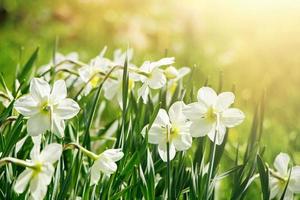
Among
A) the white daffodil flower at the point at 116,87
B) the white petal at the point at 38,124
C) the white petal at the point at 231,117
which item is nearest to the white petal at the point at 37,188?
the white petal at the point at 38,124

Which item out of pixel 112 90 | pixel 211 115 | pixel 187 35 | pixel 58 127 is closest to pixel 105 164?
pixel 58 127

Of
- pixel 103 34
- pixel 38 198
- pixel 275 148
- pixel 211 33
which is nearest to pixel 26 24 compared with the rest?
pixel 103 34

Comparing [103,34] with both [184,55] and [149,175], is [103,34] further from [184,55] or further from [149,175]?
[149,175]

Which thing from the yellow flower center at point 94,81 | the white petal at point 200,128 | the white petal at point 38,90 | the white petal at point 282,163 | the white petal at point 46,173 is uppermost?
the white petal at point 38,90

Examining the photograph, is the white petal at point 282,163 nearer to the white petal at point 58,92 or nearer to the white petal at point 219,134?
the white petal at point 219,134

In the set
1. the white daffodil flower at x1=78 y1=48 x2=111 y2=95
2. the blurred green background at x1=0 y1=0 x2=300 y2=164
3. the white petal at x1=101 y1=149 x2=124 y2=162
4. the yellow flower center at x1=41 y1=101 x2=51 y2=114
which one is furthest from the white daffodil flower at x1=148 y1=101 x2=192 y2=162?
the blurred green background at x1=0 y1=0 x2=300 y2=164

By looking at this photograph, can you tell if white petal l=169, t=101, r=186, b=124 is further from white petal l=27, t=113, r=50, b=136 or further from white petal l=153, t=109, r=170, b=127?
white petal l=27, t=113, r=50, b=136
